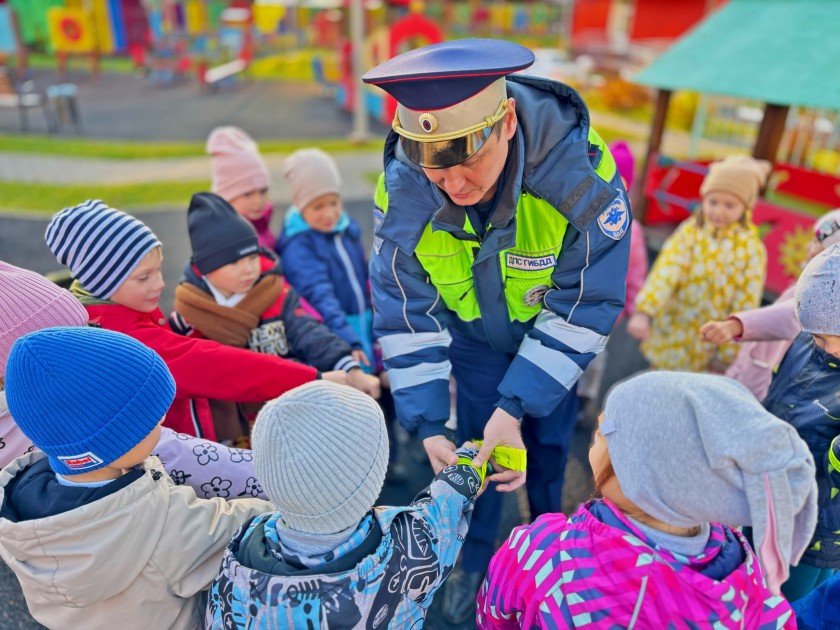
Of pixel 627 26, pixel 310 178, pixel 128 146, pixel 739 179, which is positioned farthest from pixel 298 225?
pixel 627 26

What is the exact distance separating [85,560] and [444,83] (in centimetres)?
139

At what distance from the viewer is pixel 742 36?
214 inches

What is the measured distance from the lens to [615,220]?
1752 millimetres

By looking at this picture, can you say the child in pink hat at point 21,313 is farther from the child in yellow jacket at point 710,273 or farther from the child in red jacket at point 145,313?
the child in yellow jacket at point 710,273

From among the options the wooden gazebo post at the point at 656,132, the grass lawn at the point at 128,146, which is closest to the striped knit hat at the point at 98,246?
the wooden gazebo post at the point at 656,132

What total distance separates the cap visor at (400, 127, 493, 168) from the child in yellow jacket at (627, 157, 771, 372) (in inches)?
69.8

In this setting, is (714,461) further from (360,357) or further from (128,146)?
(128,146)

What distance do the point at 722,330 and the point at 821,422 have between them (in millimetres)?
585

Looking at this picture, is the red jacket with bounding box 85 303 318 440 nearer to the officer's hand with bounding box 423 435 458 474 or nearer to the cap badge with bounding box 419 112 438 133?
the officer's hand with bounding box 423 435 458 474

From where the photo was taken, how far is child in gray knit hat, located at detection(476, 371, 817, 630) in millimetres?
1086

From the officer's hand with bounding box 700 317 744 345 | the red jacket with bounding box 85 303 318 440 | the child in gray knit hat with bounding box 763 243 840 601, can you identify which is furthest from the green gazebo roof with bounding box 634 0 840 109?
the red jacket with bounding box 85 303 318 440

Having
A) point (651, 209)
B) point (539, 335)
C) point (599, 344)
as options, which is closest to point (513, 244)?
point (539, 335)

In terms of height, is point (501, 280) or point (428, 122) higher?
point (428, 122)

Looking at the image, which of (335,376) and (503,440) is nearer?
(503,440)
